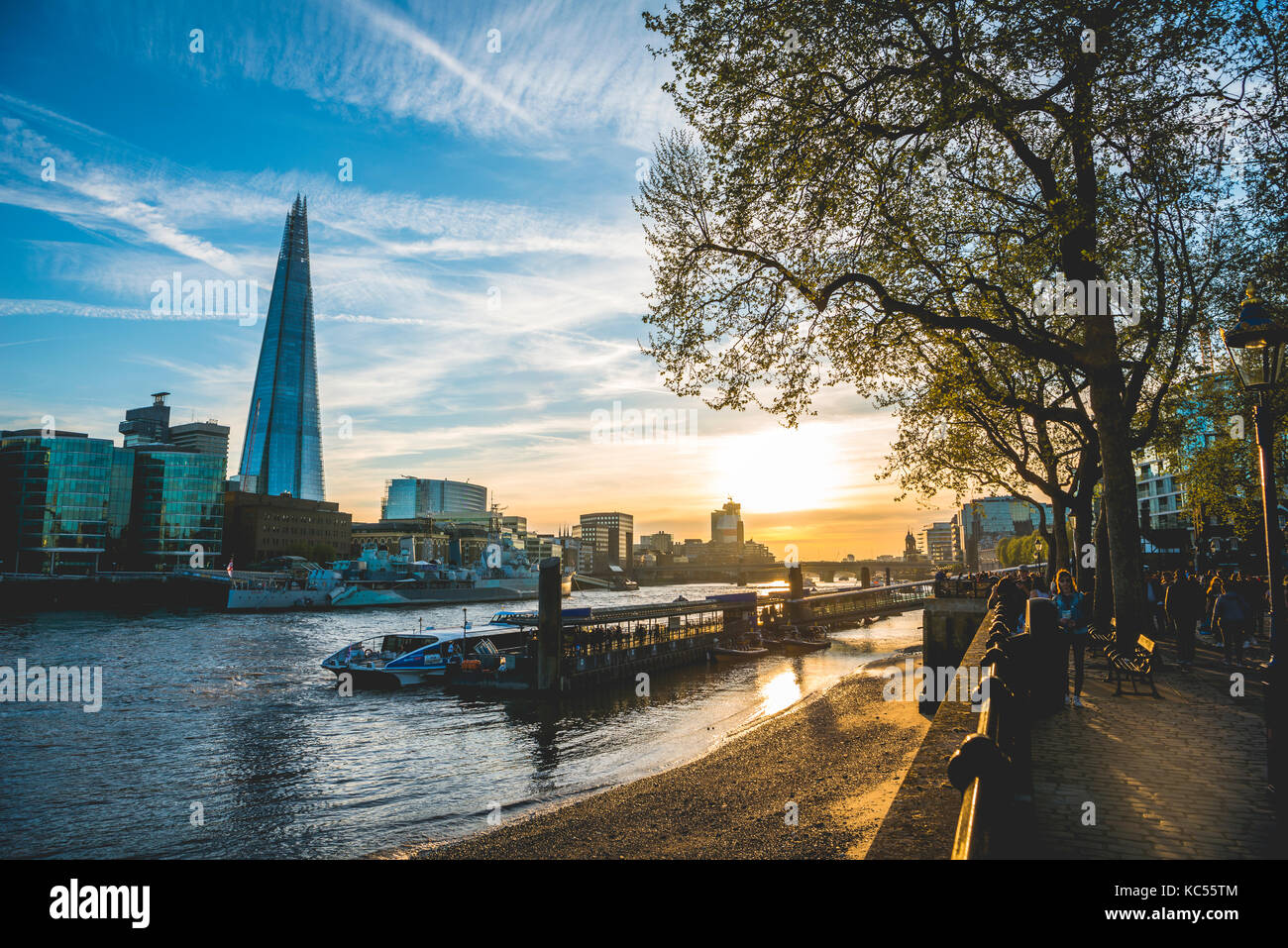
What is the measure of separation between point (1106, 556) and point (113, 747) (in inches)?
1272

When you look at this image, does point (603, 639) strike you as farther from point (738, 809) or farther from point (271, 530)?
point (271, 530)

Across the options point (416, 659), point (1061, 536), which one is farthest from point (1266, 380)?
point (416, 659)

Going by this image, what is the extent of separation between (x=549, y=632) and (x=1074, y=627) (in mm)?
23462

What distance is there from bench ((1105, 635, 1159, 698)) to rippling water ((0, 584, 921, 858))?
1217 cm

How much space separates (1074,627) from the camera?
15.5 metres

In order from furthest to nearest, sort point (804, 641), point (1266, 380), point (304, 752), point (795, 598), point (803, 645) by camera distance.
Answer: point (795, 598), point (804, 641), point (803, 645), point (304, 752), point (1266, 380)

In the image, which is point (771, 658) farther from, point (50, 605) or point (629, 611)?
point (50, 605)

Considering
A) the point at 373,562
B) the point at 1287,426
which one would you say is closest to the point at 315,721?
the point at 1287,426

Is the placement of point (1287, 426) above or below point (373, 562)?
above

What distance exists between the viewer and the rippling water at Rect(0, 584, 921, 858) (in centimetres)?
1644

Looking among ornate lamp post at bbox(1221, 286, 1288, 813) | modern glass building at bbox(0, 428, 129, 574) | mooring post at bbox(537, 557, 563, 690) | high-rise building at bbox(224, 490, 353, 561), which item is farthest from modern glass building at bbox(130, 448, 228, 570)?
ornate lamp post at bbox(1221, 286, 1288, 813)

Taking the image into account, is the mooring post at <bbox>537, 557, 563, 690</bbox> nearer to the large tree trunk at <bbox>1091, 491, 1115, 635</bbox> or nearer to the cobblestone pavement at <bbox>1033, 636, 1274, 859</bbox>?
the large tree trunk at <bbox>1091, 491, 1115, 635</bbox>

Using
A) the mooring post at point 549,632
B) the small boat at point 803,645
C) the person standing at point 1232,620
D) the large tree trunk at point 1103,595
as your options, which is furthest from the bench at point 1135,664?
the small boat at point 803,645
